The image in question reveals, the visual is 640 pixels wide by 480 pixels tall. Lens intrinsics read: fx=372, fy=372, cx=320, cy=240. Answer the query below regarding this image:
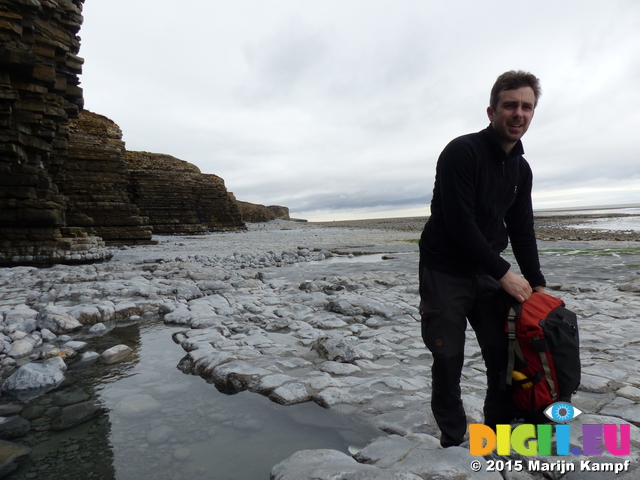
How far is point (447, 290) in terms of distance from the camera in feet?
6.85

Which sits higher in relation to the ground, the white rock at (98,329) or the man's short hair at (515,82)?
the man's short hair at (515,82)

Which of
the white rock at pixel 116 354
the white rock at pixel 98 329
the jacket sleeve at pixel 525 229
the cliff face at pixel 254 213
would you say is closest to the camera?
the jacket sleeve at pixel 525 229

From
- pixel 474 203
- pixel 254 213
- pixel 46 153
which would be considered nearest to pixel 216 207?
pixel 46 153

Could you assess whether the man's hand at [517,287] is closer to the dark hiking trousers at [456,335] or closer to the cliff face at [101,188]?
the dark hiking trousers at [456,335]

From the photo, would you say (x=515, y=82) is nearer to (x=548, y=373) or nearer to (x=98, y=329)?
(x=548, y=373)

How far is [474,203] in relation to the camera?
2062 millimetres

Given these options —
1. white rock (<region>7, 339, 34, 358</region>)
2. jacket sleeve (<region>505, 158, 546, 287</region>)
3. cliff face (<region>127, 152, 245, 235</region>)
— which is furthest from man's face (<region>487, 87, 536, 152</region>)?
cliff face (<region>127, 152, 245, 235</region>)

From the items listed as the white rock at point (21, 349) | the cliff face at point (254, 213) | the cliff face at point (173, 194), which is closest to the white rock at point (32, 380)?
the white rock at point (21, 349)

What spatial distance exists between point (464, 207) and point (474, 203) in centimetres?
12

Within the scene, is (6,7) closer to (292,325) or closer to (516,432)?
(292,325)

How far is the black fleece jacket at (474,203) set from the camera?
199cm

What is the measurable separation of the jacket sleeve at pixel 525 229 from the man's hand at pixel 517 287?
44cm

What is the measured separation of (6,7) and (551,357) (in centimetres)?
1320

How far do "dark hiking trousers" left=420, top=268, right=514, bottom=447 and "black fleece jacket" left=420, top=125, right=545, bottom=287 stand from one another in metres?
0.10
